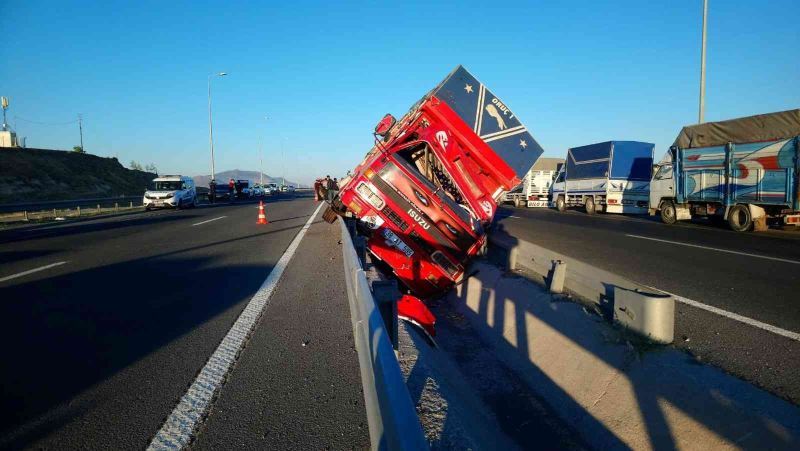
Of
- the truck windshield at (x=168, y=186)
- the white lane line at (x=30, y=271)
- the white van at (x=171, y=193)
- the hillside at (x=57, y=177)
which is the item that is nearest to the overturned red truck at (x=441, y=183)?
the white lane line at (x=30, y=271)

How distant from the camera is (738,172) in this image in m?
14.6

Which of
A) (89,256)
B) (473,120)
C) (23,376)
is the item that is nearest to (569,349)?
(23,376)

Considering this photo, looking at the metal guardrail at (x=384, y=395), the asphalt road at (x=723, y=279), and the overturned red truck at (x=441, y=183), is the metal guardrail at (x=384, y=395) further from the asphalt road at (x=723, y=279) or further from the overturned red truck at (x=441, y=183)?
the overturned red truck at (x=441, y=183)

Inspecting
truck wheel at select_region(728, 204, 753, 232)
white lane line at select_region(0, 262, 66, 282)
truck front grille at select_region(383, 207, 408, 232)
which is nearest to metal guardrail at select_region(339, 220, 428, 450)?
truck front grille at select_region(383, 207, 408, 232)

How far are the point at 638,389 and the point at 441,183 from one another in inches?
221

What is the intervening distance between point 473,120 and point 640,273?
12.9 ft

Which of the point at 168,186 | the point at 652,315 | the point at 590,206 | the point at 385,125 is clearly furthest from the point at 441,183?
the point at 168,186

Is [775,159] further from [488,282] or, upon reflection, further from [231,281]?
[231,281]

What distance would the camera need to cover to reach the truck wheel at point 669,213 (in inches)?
690

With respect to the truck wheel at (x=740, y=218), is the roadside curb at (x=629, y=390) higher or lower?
lower

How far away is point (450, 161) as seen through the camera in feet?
25.7

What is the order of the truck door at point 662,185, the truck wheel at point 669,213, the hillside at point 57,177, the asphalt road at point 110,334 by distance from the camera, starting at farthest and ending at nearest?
the hillside at point 57,177 < the truck door at point 662,185 < the truck wheel at point 669,213 < the asphalt road at point 110,334

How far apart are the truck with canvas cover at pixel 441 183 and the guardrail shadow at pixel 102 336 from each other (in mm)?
2165

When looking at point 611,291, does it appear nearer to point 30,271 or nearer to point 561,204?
point 30,271
